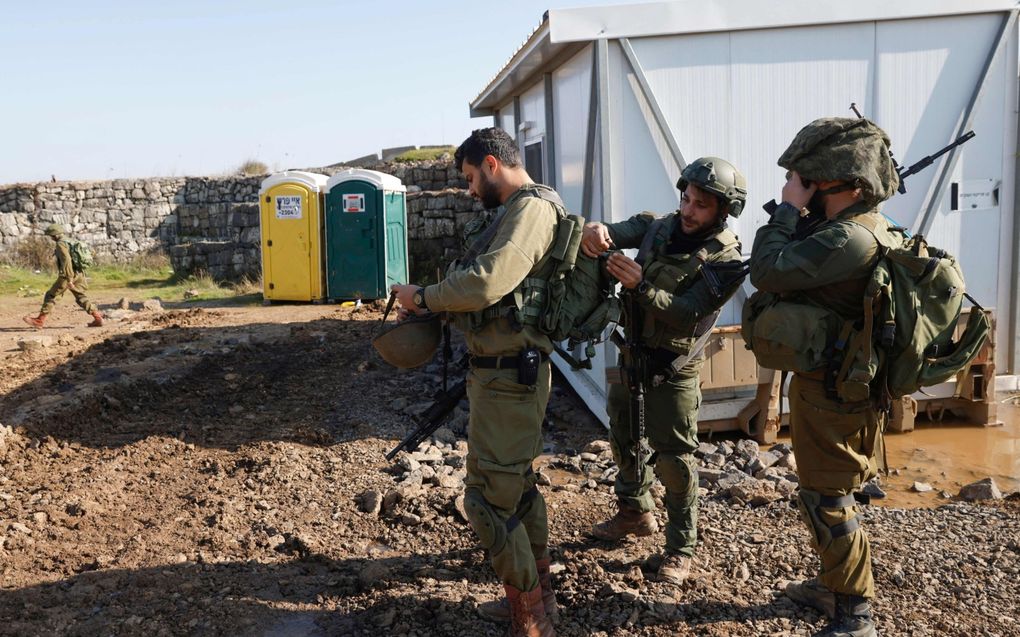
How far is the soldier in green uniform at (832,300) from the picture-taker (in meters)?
2.87

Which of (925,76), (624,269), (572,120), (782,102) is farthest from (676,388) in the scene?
(925,76)

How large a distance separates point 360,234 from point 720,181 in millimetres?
9318

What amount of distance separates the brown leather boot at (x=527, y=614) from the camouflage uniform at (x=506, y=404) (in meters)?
0.04

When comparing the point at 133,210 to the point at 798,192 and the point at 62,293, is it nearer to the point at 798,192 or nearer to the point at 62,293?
the point at 62,293

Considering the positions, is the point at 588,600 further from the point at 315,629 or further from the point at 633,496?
the point at 315,629

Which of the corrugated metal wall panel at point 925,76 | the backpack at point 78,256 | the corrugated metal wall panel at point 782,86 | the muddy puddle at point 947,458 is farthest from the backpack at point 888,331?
the backpack at point 78,256

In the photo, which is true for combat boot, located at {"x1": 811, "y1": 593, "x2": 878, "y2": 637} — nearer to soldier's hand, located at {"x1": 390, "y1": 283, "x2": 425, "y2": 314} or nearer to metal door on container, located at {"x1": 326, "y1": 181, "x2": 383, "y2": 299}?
soldier's hand, located at {"x1": 390, "y1": 283, "x2": 425, "y2": 314}

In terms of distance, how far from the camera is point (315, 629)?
10.9 ft

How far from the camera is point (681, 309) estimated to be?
345 centimetres

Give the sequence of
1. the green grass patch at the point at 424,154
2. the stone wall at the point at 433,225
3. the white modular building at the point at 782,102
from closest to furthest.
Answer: the white modular building at the point at 782,102
the stone wall at the point at 433,225
the green grass patch at the point at 424,154

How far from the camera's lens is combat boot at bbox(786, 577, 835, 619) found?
3.27 metres

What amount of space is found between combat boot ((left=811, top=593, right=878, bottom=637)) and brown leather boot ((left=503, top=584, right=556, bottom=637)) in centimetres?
103

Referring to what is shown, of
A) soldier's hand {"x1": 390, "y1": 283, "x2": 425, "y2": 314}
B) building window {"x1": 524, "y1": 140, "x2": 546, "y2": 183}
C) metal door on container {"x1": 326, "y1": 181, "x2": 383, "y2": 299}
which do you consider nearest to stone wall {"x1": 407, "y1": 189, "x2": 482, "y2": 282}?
metal door on container {"x1": 326, "y1": 181, "x2": 383, "y2": 299}

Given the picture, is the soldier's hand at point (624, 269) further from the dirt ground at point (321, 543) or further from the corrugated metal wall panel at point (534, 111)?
the corrugated metal wall panel at point (534, 111)
